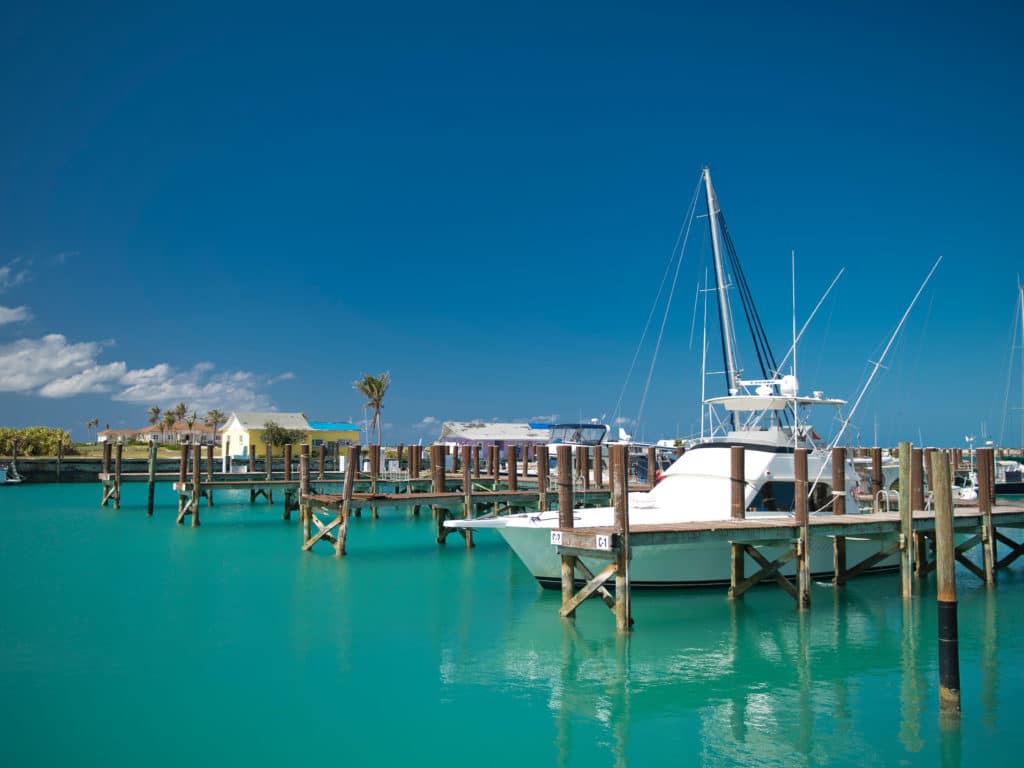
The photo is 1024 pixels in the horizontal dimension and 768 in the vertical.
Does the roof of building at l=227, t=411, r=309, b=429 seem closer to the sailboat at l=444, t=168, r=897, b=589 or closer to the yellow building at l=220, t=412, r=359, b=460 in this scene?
the yellow building at l=220, t=412, r=359, b=460

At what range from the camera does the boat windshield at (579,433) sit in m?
56.8

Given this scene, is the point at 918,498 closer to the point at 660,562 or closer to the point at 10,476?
the point at 660,562

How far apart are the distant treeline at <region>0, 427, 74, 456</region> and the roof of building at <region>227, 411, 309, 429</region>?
50.9ft

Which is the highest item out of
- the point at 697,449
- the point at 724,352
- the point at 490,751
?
the point at 724,352

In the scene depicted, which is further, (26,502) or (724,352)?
(26,502)

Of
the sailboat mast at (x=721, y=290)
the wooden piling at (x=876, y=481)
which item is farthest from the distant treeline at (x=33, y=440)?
the wooden piling at (x=876, y=481)

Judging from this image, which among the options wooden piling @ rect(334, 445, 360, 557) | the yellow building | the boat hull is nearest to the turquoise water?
the boat hull

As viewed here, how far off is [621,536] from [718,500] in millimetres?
5732

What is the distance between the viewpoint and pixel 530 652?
1564 cm

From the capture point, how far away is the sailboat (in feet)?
64.1

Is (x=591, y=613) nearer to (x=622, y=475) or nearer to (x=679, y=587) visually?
(x=679, y=587)

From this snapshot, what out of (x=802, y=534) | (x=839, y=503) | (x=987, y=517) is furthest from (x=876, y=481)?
(x=802, y=534)

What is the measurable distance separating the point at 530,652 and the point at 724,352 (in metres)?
19.0

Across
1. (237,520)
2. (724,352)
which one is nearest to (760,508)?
(724,352)
